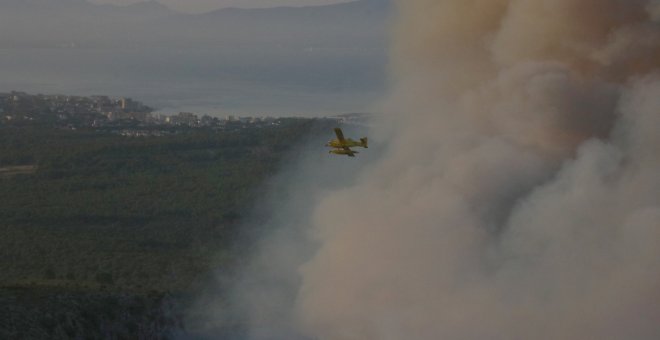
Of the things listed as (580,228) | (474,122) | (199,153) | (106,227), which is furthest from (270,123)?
(580,228)

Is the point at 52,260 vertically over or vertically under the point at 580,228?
under

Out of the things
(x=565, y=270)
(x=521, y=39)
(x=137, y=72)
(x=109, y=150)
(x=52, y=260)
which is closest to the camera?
(x=565, y=270)

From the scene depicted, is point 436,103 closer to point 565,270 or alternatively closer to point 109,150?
point 565,270

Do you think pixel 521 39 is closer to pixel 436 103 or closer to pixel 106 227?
pixel 436 103

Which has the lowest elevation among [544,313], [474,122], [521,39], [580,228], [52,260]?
[52,260]

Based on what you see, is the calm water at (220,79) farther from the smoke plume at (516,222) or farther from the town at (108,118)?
the smoke plume at (516,222)

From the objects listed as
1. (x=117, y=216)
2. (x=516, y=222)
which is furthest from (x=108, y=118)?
(x=516, y=222)

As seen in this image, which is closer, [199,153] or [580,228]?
[580,228]

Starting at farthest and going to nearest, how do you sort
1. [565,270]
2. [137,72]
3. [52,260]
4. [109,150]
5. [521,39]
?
[137,72], [109,150], [52,260], [521,39], [565,270]
